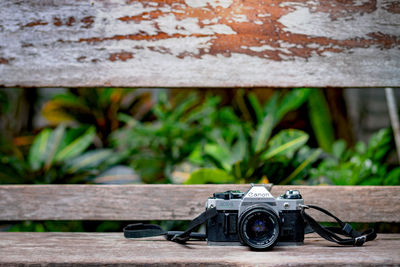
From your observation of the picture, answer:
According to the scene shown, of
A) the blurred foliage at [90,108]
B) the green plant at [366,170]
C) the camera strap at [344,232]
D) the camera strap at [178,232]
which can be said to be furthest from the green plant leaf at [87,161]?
the camera strap at [344,232]

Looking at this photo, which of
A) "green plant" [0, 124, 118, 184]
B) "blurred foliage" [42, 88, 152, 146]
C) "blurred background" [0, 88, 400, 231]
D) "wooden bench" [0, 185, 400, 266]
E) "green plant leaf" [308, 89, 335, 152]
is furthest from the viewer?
"blurred foliage" [42, 88, 152, 146]

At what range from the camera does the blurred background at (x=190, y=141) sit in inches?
45.7

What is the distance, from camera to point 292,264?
51cm

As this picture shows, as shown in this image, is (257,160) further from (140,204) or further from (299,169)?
(140,204)

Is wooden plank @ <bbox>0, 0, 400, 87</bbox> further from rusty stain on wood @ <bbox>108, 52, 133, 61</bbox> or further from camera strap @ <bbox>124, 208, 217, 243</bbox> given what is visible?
camera strap @ <bbox>124, 208, 217, 243</bbox>

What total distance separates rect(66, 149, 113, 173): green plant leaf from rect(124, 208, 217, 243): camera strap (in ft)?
2.33

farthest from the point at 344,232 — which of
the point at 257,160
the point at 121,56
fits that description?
the point at 121,56

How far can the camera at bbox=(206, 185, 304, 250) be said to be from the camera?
64cm

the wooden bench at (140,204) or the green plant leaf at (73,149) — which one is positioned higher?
the wooden bench at (140,204)

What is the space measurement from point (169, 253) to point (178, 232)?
0.13 metres

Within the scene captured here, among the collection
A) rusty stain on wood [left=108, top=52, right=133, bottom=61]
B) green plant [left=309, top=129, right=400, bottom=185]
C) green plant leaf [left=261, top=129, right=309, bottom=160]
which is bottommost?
green plant [left=309, top=129, right=400, bottom=185]

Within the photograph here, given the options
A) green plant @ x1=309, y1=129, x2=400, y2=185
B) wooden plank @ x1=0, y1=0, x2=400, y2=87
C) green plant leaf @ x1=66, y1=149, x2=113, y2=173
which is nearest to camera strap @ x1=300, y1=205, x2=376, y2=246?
wooden plank @ x1=0, y1=0, x2=400, y2=87

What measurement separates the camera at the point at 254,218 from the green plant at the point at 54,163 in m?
0.88

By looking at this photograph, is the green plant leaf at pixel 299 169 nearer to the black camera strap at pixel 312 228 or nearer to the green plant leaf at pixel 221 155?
the green plant leaf at pixel 221 155
